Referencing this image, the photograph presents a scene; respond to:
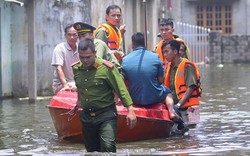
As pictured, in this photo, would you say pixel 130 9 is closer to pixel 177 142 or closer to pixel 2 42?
pixel 2 42

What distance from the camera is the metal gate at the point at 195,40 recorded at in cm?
3656

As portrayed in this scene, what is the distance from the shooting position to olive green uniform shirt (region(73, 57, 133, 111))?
9211 millimetres

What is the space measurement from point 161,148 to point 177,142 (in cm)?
77

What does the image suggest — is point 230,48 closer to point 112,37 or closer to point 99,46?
point 112,37

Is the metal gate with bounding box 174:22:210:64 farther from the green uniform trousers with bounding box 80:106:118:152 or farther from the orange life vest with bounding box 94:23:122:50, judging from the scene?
the green uniform trousers with bounding box 80:106:118:152

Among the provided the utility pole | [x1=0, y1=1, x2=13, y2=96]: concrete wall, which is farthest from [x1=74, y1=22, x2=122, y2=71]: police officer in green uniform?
[x1=0, y1=1, x2=13, y2=96]: concrete wall

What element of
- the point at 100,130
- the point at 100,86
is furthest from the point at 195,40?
the point at 100,130

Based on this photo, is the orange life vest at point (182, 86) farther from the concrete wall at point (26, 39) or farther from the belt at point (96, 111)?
the concrete wall at point (26, 39)

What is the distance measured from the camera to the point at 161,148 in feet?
34.6

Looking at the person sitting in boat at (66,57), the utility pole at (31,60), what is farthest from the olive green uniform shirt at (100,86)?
the utility pole at (31,60)

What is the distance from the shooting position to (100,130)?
919 cm

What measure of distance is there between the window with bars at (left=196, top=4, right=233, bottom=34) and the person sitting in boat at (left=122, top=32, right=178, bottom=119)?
35700 mm

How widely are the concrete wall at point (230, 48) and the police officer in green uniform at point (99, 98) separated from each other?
28951 mm

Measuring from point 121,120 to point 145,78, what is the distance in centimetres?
76
